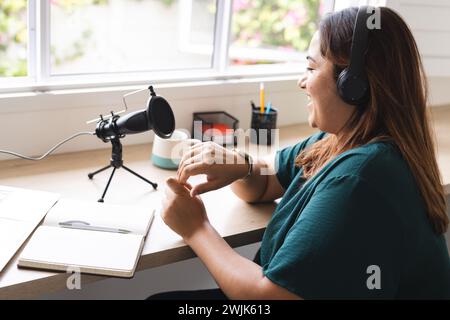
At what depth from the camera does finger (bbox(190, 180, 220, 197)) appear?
113 cm

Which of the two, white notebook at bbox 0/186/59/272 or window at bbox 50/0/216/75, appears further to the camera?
window at bbox 50/0/216/75

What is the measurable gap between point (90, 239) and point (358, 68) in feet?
1.98

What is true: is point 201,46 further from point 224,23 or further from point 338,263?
point 338,263

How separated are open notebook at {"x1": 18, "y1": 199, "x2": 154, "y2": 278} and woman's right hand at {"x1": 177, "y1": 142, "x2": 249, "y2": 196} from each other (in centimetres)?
13

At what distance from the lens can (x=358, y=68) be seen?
921mm

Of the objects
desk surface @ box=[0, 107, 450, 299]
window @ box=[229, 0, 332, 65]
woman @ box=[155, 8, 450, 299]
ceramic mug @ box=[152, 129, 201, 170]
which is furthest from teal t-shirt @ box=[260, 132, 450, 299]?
window @ box=[229, 0, 332, 65]

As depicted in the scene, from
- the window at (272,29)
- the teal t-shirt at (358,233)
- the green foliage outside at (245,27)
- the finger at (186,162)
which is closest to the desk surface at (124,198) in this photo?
A: the finger at (186,162)

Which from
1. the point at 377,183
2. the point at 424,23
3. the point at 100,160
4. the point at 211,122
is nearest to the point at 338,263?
the point at 377,183

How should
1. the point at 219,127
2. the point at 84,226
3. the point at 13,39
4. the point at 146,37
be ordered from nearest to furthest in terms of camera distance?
the point at 84,226 < the point at 13,39 < the point at 219,127 < the point at 146,37

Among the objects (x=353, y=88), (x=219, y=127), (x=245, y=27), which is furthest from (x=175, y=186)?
(x=245, y=27)

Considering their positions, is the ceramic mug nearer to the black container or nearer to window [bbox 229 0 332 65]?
the black container

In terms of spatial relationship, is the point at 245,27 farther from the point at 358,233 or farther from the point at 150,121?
the point at 358,233

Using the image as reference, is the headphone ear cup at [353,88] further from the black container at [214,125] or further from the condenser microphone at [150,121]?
the black container at [214,125]

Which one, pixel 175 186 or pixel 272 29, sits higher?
pixel 272 29
